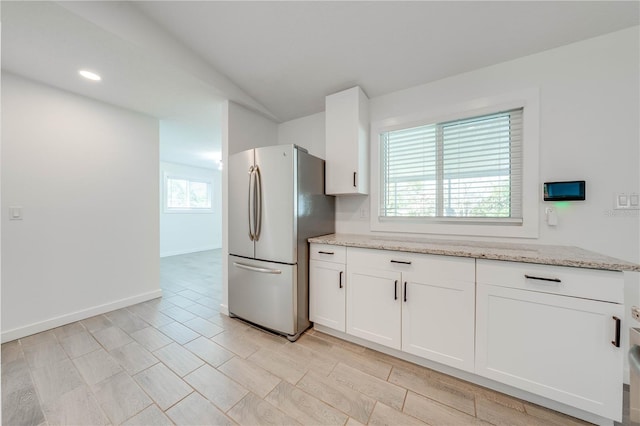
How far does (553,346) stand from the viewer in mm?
1306

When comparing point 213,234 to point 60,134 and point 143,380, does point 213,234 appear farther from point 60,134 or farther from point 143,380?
point 143,380

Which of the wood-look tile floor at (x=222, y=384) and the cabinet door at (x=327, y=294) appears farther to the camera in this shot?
the cabinet door at (x=327, y=294)

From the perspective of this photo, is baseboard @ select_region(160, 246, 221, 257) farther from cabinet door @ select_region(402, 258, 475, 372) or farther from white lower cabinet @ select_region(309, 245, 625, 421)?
cabinet door @ select_region(402, 258, 475, 372)

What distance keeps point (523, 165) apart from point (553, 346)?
1295 millimetres

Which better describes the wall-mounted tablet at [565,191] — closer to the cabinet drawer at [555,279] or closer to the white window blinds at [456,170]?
the white window blinds at [456,170]

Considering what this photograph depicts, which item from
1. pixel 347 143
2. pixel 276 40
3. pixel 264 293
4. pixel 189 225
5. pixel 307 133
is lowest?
pixel 264 293

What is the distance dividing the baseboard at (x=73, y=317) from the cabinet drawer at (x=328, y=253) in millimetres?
2397

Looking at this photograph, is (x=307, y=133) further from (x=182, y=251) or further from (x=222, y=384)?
(x=182, y=251)

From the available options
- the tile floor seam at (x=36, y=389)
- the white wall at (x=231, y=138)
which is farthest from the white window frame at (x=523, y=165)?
the tile floor seam at (x=36, y=389)

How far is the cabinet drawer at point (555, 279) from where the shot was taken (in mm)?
1192

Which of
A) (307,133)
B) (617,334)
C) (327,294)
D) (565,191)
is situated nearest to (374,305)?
(327,294)

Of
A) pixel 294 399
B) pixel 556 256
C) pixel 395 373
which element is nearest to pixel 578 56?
pixel 556 256

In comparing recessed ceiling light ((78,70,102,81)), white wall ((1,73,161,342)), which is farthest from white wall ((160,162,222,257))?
recessed ceiling light ((78,70,102,81))

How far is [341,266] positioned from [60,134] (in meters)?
3.16
